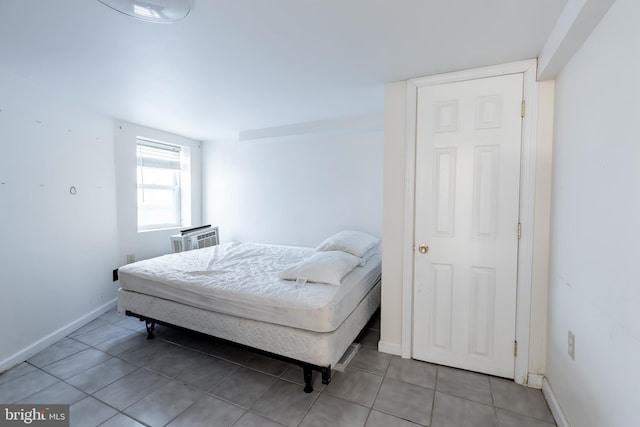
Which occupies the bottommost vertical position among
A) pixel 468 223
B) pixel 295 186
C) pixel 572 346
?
pixel 572 346

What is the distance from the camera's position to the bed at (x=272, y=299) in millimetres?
1784

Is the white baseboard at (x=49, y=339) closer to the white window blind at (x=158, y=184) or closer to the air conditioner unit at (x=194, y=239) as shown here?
the air conditioner unit at (x=194, y=239)

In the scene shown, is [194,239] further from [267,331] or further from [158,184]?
[267,331]

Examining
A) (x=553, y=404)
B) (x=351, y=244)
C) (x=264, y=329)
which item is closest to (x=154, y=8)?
(x=264, y=329)

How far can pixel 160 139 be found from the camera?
375 cm

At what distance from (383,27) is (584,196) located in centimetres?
133

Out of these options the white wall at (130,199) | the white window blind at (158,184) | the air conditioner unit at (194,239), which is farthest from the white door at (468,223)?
the white window blind at (158,184)

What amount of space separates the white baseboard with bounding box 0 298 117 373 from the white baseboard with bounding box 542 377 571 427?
371 centimetres

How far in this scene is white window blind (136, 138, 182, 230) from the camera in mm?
3615

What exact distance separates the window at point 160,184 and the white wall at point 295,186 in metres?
0.41

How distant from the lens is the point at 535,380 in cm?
181

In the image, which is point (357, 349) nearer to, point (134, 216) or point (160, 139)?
point (134, 216)

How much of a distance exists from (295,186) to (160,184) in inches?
77.1

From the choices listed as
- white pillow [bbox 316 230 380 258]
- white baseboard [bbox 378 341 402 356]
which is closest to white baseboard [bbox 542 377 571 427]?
white baseboard [bbox 378 341 402 356]
